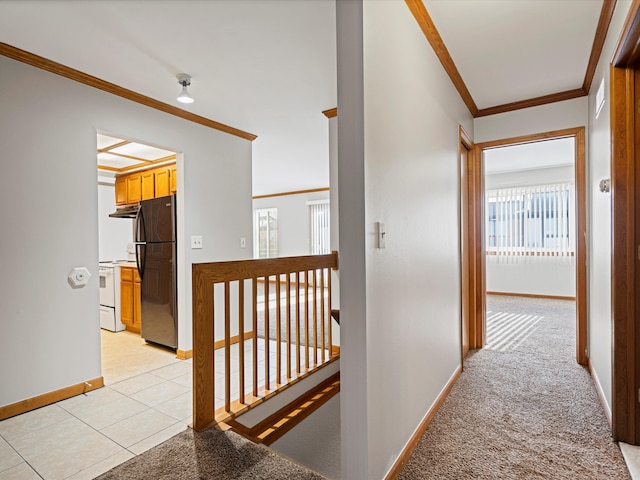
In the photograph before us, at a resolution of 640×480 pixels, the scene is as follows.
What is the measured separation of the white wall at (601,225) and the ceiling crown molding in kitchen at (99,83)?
11.0 feet

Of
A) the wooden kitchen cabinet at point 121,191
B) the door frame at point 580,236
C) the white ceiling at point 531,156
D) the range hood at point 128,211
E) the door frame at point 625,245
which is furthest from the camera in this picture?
the white ceiling at point 531,156

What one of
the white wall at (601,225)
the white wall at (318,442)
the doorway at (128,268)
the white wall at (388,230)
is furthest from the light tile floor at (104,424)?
the white wall at (601,225)

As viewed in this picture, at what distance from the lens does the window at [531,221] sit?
6285 millimetres

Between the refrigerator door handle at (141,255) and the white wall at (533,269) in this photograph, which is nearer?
the refrigerator door handle at (141,255)

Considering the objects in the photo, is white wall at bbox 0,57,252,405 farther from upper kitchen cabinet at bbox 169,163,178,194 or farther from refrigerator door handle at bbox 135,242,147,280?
refrigerator door handle at bbox 135,242,147,280

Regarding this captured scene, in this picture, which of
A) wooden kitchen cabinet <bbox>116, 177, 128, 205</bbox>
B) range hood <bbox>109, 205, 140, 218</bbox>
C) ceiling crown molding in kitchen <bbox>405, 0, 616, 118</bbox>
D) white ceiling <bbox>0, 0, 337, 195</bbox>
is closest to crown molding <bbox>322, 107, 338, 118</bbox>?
white ceiling <bbox>0, 0, 337, 195</bbox>

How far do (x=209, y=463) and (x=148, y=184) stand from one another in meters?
3.80

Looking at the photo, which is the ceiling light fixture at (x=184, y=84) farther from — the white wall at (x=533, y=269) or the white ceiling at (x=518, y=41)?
the white wall at (x=533, y=269)

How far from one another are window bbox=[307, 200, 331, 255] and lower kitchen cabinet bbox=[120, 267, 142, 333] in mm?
4954

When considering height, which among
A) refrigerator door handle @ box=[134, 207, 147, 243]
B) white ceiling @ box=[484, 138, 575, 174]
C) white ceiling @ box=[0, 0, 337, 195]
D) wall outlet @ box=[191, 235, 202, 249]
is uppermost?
white ceiling @ box=[484, 138, 575, 174]

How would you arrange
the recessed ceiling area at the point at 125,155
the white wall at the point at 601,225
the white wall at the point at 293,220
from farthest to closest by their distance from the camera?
the white wall at the point at 293,220
the recessed ceiling area at the point at 125,155
the white wall at the point at 601,225

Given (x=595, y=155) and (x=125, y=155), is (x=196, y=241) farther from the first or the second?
(x=595, y=155)

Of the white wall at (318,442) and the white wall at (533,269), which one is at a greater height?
the white wall at (533,269)

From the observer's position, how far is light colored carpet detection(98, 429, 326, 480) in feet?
4.64
